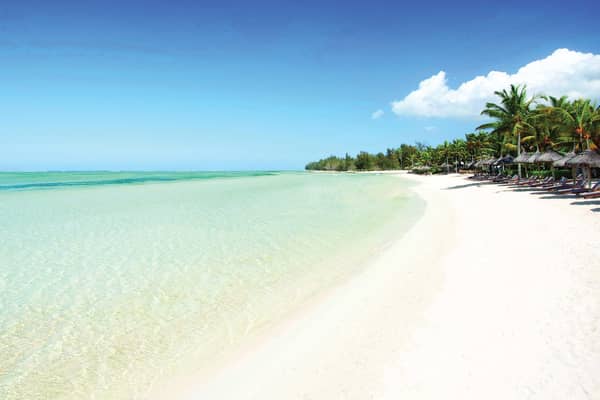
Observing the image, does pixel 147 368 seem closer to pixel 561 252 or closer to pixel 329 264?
pixel 329 264

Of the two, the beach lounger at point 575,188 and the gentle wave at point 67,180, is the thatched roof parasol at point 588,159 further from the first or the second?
the gentle wave at point 67,180

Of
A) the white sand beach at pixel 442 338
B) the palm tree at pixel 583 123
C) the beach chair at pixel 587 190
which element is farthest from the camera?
the palm tree at pixel 583 123

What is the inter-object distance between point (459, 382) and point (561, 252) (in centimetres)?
466

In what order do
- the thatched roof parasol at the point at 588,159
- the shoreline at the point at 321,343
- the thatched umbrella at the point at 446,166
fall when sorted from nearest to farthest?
the shoreline at the point at 321,343
the thatched roof parasol at the point at 588,159
the thatched umbrella at the point at 446,166

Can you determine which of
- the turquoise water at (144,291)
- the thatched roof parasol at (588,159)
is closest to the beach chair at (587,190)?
the thatched roof parasol at (588,159)

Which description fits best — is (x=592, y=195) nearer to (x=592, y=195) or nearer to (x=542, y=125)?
(x=592, y=195)

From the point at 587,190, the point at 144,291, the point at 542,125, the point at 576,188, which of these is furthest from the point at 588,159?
the point at 144,291

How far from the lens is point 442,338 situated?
11.0 ft

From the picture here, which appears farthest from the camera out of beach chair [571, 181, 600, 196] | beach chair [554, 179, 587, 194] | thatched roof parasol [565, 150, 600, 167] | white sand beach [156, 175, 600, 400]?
beach chair [554, 179, 587, 194]

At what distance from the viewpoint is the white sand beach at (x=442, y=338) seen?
268 cm

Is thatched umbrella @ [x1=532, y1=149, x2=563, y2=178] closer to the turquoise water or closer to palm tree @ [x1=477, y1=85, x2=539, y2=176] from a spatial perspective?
palm tree @ [x1=477, y1=85, x2=539, y2=176]

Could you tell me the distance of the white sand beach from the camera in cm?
268

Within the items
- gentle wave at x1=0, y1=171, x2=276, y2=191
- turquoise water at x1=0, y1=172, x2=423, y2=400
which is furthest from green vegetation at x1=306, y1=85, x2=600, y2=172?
gentle wave at x1=0, y1=171, x2=276, y2=191

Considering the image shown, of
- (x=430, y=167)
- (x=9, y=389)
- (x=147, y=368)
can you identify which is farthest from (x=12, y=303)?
(x=430, y=167)
